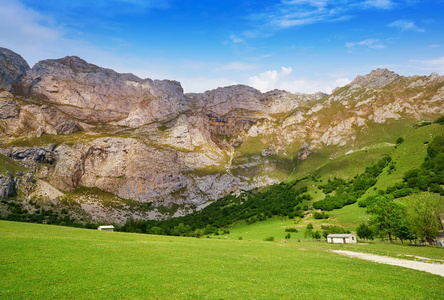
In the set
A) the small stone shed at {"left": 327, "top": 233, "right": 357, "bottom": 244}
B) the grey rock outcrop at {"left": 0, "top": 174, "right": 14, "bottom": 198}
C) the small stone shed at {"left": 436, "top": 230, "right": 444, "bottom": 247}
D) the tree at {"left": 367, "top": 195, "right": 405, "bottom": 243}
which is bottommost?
the small stone shed at {"left": 327, "top": 233, "right": 357, "bottom": 244}

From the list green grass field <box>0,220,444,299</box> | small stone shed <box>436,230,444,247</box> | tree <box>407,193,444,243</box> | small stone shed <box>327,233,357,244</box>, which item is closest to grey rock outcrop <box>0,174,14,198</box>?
green grass field <box>0,220,444,299</box>

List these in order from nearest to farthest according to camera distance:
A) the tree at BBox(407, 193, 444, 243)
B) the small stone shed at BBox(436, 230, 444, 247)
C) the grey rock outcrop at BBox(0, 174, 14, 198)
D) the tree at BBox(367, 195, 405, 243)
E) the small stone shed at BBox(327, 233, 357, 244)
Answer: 1. the small stone shed at BBox(436, 230, 444, 247)
2. the tree at BBox(407, 193, 444, 243)
3. the tree at BBox(367, 195, 405, 243)
4. the small stone shed at BBox(327, 233, 357, 244)
5. the grey rock outcrop at BBox(0, 174, 14, 198)

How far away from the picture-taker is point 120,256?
31.8m

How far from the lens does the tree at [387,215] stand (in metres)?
79.8

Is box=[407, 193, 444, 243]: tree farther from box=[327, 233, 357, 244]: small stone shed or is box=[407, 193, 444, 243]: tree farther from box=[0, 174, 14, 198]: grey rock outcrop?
box=[0, 174, 14, 198]: grey rock outcrop

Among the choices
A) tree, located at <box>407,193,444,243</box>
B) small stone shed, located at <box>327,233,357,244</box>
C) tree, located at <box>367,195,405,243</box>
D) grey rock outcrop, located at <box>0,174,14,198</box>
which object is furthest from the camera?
grey rock outcrop, located at <box>0,174,14,198</box>

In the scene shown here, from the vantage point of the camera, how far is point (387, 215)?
8494cm

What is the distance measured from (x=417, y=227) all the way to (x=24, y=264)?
8794 centimetres

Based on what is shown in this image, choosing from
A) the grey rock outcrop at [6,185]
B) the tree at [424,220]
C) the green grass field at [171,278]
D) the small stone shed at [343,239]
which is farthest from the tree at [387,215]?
the grey rock outcrop at [6,185]

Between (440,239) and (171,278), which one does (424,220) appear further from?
(171,278)

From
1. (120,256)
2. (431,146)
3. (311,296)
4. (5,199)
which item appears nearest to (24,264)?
(120,256)

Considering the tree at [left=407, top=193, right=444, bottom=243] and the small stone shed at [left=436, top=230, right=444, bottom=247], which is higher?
the tree at [left=407, top=193, right=444, bottom=243]

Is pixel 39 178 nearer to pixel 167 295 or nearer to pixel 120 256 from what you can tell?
pixel 120 256

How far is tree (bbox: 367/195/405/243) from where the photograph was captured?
79.8 m
